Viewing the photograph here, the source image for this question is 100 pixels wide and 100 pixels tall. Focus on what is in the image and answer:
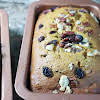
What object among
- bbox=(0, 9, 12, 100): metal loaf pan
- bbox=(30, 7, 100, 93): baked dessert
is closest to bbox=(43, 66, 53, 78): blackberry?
bbox=(30, 7, 100, 93): baked dessert

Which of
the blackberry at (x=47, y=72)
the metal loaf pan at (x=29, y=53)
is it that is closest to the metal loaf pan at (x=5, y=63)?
Answer: the metal loaf pan at (x=29, y=53)

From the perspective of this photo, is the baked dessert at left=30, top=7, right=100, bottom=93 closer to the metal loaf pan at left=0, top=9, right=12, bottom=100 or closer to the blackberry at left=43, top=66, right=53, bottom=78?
the blackberry at left=43, top=66, right=53, bottom=78

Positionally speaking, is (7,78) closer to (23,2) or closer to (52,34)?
(52,34)

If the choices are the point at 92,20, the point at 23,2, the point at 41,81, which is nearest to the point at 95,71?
the point at 41,81

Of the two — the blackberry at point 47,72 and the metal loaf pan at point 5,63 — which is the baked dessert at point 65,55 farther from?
the metal loaf pan at point 5,63

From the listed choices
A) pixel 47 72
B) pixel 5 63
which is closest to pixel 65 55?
pixel 47 72

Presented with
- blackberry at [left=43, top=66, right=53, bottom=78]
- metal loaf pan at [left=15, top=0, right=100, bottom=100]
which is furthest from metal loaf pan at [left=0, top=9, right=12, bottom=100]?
blackberry at [left=43, top=66, right=53, bottom=78]

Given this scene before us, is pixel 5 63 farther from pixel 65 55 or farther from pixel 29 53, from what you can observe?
pixel 65 55

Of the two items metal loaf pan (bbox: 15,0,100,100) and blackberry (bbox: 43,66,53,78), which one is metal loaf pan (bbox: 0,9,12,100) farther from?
blackberry (bbox: 43,66,53,78)

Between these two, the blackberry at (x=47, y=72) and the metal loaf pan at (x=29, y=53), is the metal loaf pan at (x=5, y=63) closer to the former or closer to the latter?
the metal loaf pan at (x=29, y=53)
